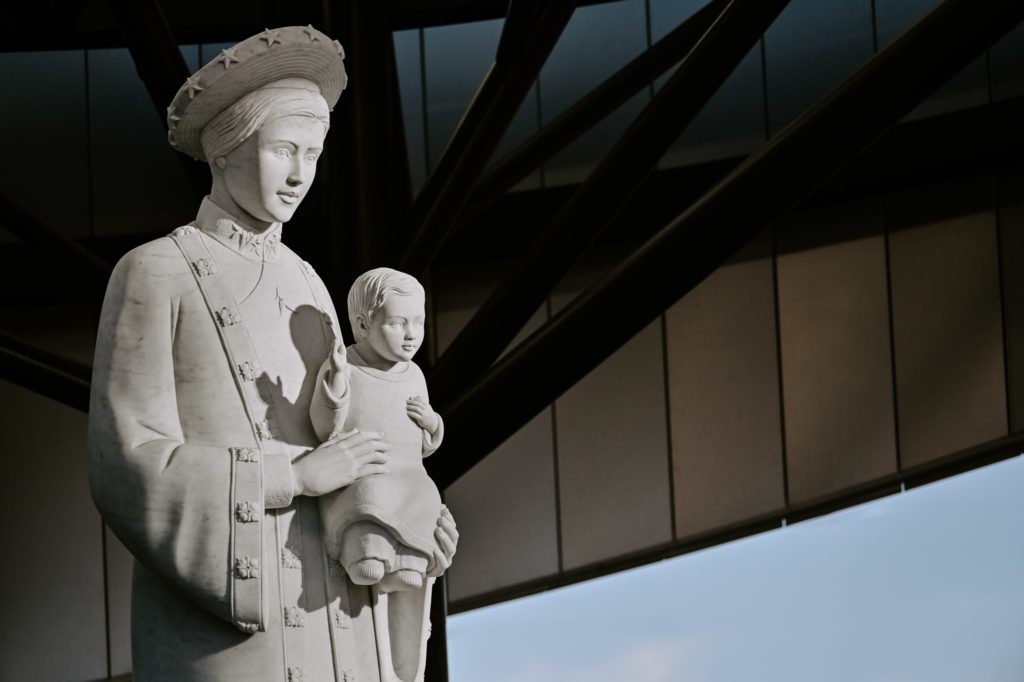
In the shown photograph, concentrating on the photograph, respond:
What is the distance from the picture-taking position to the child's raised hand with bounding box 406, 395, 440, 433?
18.1 feet

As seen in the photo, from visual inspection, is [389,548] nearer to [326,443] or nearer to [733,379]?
[326,443]

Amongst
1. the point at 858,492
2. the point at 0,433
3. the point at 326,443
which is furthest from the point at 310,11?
the point at 858,492

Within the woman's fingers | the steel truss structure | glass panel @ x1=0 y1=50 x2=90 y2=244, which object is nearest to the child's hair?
the woman's fingers

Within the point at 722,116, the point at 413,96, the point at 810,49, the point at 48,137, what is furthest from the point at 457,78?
the point at 48,137

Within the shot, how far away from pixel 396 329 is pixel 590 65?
1397 cm

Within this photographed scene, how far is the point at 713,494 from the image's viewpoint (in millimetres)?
18922

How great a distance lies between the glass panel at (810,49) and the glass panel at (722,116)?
164 mm

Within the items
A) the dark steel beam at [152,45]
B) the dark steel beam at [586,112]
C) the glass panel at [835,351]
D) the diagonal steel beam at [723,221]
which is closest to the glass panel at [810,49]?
the glass panel at [835,351]

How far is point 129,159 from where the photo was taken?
728 inches

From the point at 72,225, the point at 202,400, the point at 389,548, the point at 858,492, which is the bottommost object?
the point at 389,548

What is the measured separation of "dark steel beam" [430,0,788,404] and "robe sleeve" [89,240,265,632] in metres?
6.75

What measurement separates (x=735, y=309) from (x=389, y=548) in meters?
14.1

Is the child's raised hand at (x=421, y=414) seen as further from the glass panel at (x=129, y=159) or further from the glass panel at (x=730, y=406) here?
the glass panel at (x=730, y=406)

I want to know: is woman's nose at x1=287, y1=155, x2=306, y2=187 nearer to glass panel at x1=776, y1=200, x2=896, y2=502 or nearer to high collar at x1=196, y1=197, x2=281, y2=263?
high collar at x1=196, y1=197, x2=281, y2=263
